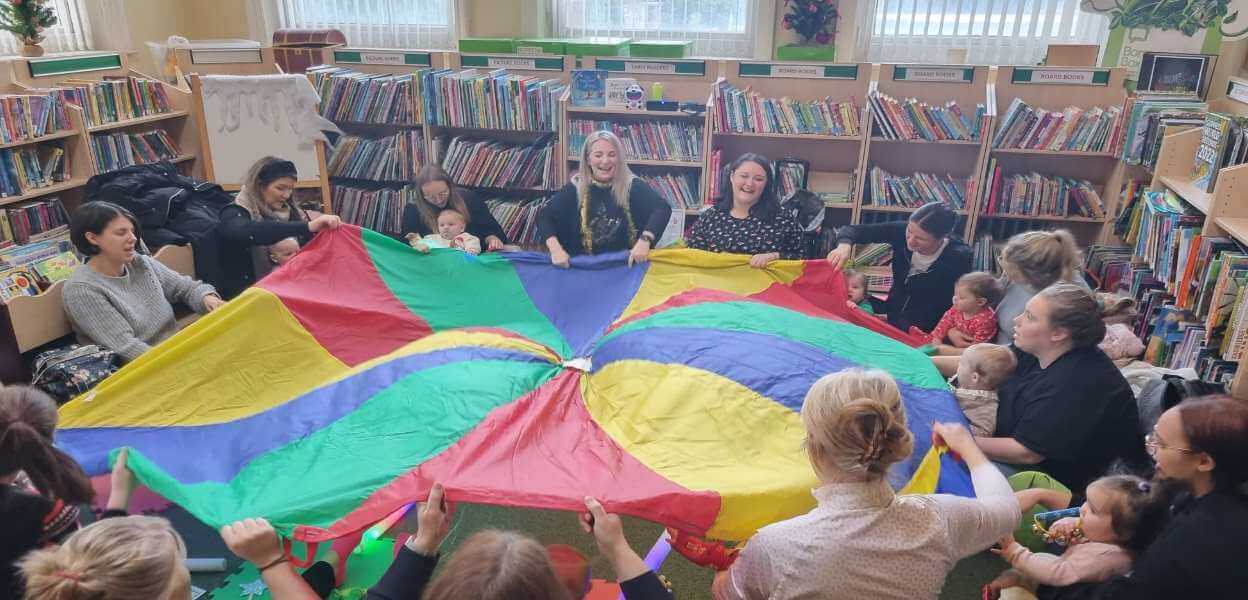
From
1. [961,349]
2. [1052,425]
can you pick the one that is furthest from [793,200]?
[1052,425]

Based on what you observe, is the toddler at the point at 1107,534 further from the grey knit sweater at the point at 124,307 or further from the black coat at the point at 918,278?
the grey knit sweater at the point at 124,307

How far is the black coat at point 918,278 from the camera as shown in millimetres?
3721

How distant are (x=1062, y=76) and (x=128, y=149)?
19.6ft

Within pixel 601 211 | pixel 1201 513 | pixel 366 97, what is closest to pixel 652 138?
pixel 601 211

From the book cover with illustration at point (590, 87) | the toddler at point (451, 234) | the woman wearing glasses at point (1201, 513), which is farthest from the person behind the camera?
the book cover with illustration at point (590, 87)

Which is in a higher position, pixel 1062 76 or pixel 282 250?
pixel 1062 76

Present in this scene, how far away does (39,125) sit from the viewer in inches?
177

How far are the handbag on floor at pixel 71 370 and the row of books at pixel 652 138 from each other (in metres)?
3.09

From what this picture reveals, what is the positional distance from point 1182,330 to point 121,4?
24.7ft

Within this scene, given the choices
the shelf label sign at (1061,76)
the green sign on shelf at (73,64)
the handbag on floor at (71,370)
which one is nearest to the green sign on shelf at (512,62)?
the green sign on shelf at (73,64)

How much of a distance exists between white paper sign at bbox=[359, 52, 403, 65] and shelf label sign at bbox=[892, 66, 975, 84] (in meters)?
3.43

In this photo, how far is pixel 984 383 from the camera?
2.63 m

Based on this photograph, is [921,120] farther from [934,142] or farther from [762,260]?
[762,260]

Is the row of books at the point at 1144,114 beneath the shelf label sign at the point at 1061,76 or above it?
beneath
